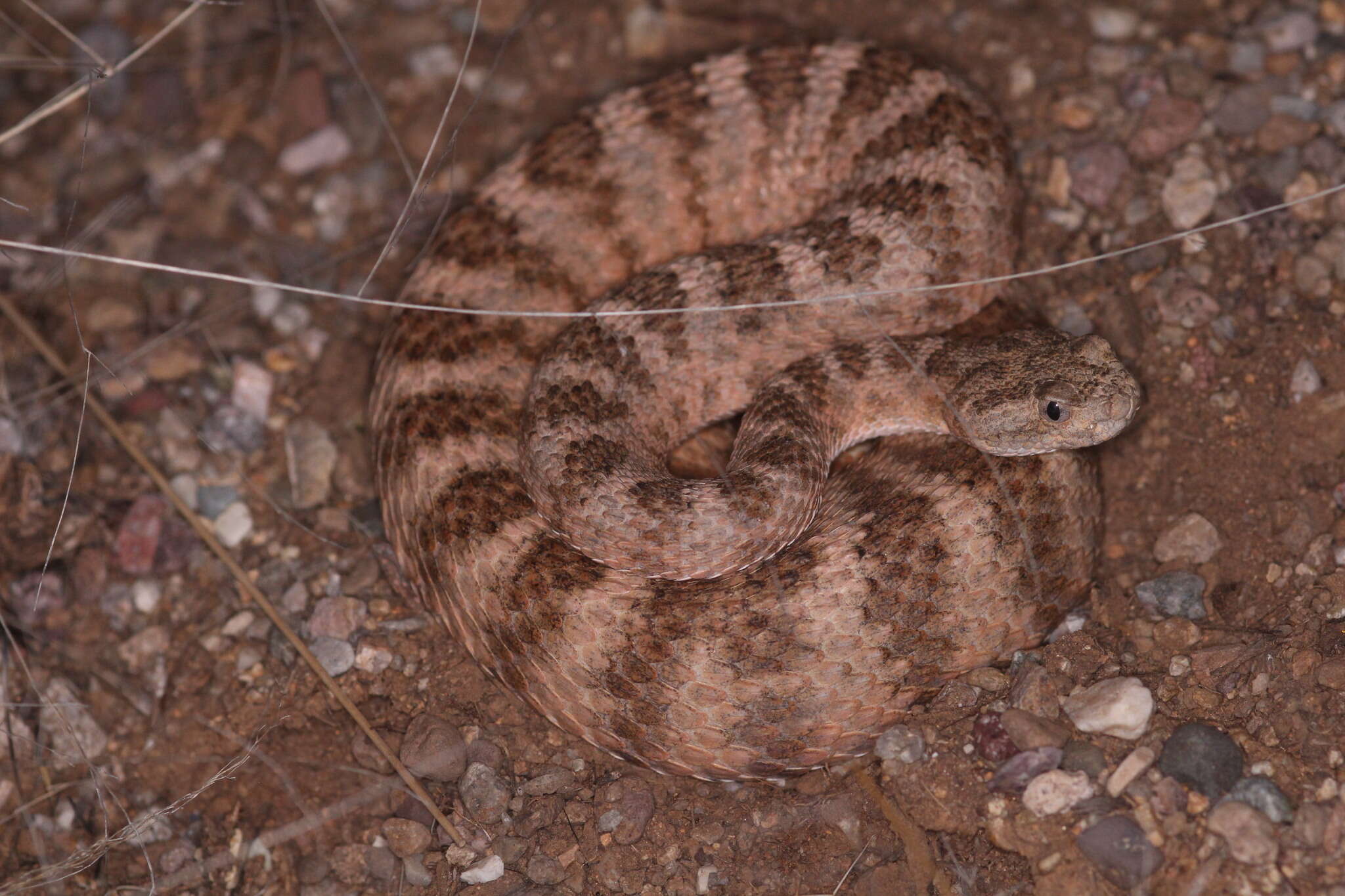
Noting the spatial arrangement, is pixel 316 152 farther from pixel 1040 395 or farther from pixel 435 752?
pixel 1040 395

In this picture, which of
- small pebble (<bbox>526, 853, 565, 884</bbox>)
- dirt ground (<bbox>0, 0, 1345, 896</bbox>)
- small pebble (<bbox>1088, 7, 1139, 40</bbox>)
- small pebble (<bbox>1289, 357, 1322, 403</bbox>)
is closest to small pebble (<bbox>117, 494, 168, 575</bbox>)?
dirt ground (<bbox>0, 0, 1345, 896</bbox>)

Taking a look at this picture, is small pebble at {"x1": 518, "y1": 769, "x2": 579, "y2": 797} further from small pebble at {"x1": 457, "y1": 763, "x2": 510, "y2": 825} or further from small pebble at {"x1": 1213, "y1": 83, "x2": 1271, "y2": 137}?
small pebble at {"x1": 1213, "y1": 83, "x2": 1271, "y2": 137}

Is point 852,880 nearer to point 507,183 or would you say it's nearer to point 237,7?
point 507,183

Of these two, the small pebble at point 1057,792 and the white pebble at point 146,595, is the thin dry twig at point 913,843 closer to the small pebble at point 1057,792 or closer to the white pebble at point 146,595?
the small pebble at point 1057,792

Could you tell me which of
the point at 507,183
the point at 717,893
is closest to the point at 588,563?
the point at 717,893

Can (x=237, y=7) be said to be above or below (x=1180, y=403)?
above

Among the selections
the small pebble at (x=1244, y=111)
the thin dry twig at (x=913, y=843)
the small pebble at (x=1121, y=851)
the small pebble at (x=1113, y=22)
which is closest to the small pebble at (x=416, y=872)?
the thin dry twig at (x=913, y=843)
